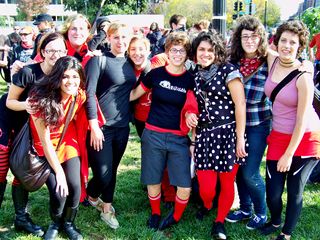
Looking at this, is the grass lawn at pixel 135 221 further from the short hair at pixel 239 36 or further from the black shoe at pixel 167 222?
the short hair at pixel 239 36

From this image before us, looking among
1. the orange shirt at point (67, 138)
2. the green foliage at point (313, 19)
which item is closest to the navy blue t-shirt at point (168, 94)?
the orange shirt at point (67, 138)

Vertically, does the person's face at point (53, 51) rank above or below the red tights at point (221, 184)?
above

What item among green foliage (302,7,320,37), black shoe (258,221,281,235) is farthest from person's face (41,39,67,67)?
green foliage (302,7,320,37)

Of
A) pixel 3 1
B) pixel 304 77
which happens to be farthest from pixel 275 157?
pixel 3 1

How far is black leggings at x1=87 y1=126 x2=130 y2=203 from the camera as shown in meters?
3.51

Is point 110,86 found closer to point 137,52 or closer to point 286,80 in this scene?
point 137,52

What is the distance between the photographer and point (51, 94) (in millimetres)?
2967

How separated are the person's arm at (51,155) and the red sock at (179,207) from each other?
3.60 feet

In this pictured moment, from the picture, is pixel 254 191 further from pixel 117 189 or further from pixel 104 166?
pixel 117 189

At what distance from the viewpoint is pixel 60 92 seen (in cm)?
307

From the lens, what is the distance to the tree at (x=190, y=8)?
51781 mm

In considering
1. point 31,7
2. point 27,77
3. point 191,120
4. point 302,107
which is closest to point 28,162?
point 27,77

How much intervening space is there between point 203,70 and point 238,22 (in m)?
0.54

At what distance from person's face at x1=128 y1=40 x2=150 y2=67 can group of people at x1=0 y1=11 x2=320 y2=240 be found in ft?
0.03
